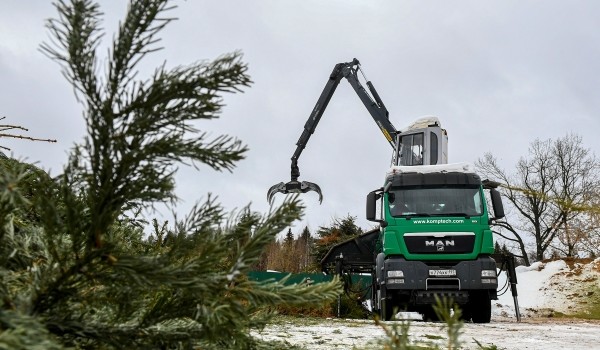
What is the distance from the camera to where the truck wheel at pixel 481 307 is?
1015 cm

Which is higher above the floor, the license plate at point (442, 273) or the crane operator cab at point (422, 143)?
the crane operator cab at point (422, 143)

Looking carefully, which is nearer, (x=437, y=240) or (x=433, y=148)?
(x=437, y=240)

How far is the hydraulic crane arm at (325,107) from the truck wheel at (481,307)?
5578mm

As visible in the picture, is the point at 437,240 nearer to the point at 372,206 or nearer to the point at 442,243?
the point at 442,243

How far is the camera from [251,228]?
134 centimetres

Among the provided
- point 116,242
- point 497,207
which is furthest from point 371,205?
point 116,242

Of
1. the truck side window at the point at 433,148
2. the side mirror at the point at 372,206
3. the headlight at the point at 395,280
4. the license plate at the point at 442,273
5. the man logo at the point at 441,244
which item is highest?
the truck side window at the point at 433,148

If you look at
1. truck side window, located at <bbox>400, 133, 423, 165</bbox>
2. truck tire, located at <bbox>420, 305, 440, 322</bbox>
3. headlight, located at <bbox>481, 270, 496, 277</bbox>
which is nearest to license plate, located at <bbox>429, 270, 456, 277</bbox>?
headlight, located at <bbox>481, 270, 496, 277</bbox>

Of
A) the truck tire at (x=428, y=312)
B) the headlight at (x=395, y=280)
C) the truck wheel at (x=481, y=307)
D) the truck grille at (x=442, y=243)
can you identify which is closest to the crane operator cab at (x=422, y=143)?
the truck grille at (x=442, y=243)

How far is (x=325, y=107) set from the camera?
652 inches

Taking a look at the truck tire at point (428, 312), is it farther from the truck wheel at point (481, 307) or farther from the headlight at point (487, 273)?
the headlight at point (487, 273)

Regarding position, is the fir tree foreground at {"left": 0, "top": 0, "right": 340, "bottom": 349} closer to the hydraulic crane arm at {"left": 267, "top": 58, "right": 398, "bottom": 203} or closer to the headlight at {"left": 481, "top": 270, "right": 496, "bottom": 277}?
the headlight at {"left": 481, "top": 270, "right": 496, "bottom": 277}

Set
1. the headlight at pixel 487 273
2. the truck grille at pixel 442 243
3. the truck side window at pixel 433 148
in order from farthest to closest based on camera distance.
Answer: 1. the truck side window at pixel 433 148
2. the truck grille at pixel 442 243
3. the headlight at pixel 487 273

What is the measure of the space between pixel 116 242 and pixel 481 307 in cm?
1018
